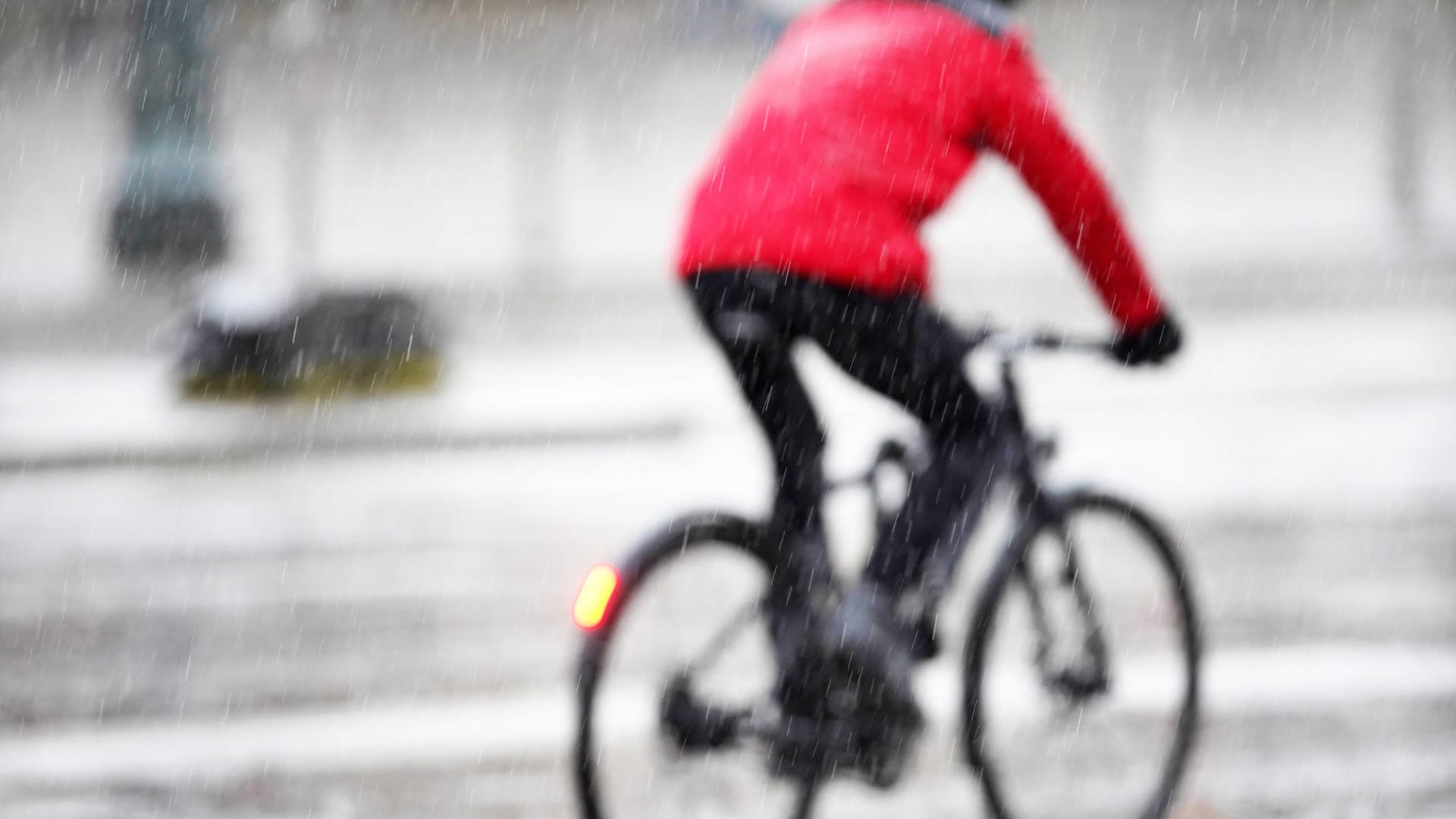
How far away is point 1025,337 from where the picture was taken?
3.57 m

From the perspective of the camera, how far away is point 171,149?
2020 centimetres

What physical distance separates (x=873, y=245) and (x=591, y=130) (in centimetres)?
2543

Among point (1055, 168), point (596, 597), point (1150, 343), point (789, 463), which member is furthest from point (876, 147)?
point (596, 597)

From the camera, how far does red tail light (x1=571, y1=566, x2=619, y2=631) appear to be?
10.7ft

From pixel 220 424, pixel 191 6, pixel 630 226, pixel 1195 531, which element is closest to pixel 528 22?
pixel 630 226

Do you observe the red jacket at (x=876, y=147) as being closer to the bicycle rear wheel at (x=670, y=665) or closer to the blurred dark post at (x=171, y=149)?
the bicycle rear wheel at (x=670, y=665)

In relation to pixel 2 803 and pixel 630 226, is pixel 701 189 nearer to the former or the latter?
pixel 2 803

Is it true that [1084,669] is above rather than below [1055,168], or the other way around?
below

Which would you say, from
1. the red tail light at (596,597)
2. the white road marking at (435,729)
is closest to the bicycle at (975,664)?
the red tail light at (596,597)

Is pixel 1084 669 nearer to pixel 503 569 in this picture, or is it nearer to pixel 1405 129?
pixel 503 569

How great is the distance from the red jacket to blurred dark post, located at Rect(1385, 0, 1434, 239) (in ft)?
81.5

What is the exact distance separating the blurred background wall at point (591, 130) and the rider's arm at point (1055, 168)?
73.3 ft

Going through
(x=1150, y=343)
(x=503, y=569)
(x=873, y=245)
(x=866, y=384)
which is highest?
(x=873, y=245)

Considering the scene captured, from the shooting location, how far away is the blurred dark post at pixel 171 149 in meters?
19.4
